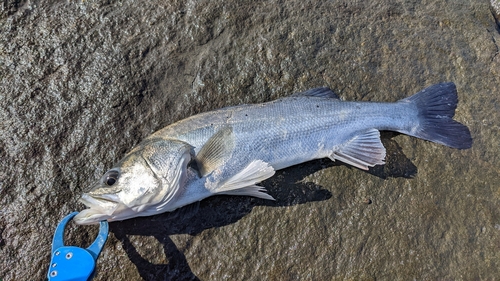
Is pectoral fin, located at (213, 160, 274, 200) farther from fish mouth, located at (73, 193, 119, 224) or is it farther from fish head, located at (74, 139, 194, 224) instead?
fish mouth, located at (73, 193, 119, 224)

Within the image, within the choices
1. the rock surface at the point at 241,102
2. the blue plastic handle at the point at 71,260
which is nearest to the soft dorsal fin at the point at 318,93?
the rock surface at the point at 241,102

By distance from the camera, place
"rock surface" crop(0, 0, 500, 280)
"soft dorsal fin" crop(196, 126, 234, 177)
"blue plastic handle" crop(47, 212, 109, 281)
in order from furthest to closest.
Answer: "rock surface" crop(0, 0, 500, 280) → "soft dorsal fin" crop(196, 126, 234, 177) → "blue plastic handle" crop(47, 212, 109, 281)

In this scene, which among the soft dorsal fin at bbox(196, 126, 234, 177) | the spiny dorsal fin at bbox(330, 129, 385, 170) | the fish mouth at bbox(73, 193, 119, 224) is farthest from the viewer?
the spiny dorsal fin at bbox(330, 129, 385, 170)

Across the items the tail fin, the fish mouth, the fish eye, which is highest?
the fish eye

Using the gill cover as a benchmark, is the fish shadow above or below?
below

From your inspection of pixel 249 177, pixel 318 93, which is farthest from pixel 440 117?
pixel 249 177

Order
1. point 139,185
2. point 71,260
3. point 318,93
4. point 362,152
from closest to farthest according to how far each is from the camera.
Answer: point 71,260, point 139,185, point 362,152, point 318,93

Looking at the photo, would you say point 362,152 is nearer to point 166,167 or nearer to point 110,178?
point 166,167

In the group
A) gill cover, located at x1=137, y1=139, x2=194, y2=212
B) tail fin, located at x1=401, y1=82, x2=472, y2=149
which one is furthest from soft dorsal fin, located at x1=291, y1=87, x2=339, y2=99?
gill cover, located at x1=137, y1=139, x2=194, y2=212
